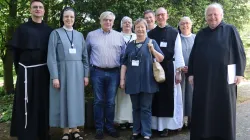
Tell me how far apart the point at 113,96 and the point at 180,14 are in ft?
11.0

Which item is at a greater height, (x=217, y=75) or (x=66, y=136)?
(x=217, y=75)

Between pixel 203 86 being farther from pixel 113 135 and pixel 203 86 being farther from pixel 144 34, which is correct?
pixel 113 135

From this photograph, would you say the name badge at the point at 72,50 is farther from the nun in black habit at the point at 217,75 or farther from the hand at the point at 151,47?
the nun in black habit at the point at 217,75

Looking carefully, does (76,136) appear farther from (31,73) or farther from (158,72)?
(158,72)

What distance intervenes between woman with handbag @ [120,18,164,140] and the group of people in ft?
0.05

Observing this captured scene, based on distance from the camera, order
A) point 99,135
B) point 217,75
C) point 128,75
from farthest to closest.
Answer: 1. point 99,135
2. point 128,75
3. point 217,75

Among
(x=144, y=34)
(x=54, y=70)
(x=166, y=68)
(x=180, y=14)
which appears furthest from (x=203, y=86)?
(x=180, y=14)

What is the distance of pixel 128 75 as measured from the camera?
198 inches

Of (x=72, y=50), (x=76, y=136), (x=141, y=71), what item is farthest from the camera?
(x=76, y=136)

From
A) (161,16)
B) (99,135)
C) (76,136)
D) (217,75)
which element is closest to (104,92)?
(99,135)

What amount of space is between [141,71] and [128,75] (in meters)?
0.24

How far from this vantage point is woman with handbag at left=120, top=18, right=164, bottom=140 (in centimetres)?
490

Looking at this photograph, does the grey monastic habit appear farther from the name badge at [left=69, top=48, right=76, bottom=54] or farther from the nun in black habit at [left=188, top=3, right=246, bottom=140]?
the nun in black habit at [left=188, top=3, right=246, bottom=140]

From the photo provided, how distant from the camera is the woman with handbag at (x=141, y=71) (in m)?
4.90
